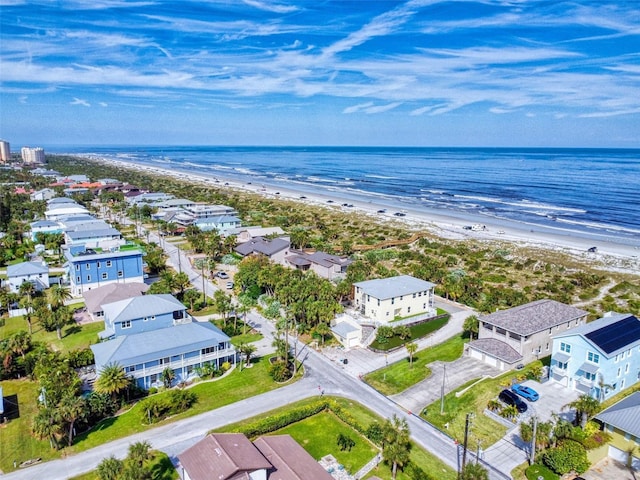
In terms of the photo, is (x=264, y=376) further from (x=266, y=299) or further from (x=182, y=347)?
(x=266, y=299)

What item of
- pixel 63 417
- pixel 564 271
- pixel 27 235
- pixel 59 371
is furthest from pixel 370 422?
pixel 27 235

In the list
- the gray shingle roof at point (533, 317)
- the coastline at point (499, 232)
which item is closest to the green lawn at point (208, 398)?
the gray shingle roof at point (533, 317)

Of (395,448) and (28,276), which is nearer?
(395,448)

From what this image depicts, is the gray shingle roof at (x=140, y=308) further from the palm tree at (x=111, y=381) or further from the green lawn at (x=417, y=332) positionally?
the green lawn at (x=417, y=332)

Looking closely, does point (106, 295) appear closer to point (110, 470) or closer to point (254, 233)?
point (110, 470)

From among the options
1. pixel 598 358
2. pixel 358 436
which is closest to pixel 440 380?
pixel 358 436
